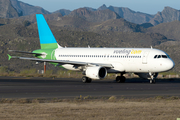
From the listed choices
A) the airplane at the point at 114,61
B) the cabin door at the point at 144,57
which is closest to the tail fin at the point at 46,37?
the airplane at the point at 114,61

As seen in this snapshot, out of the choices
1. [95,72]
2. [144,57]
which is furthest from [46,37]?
[144,57]

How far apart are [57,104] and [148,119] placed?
5651mm

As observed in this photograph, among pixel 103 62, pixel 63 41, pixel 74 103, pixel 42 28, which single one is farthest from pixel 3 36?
pixel 74 103

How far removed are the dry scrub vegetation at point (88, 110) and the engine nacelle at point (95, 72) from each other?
1550 cm

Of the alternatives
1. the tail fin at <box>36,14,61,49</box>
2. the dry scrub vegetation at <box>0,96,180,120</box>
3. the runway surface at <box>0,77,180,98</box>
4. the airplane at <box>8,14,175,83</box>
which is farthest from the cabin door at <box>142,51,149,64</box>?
the dry scrub vegetation at <box>0,96,180,120</box>

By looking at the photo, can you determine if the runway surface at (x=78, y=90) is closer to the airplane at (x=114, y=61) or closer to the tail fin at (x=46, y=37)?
the airplane at (x=114, y=61)

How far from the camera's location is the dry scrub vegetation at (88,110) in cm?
1299

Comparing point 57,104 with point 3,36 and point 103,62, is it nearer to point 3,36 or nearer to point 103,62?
point 103,62

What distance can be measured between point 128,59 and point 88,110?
21.1 metres

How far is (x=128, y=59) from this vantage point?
35312mm

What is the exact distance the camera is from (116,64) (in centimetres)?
3609

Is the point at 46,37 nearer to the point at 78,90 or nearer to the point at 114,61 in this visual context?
the point at 114,61

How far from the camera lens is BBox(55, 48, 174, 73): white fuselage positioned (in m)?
33.9

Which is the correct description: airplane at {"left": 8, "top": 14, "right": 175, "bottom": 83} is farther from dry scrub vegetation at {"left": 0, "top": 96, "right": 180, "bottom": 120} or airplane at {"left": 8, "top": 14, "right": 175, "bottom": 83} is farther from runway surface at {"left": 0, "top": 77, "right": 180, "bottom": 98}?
dry scrub vegetation at {"left": 0, "top": 96, "right": 180, "bottom": 120}
